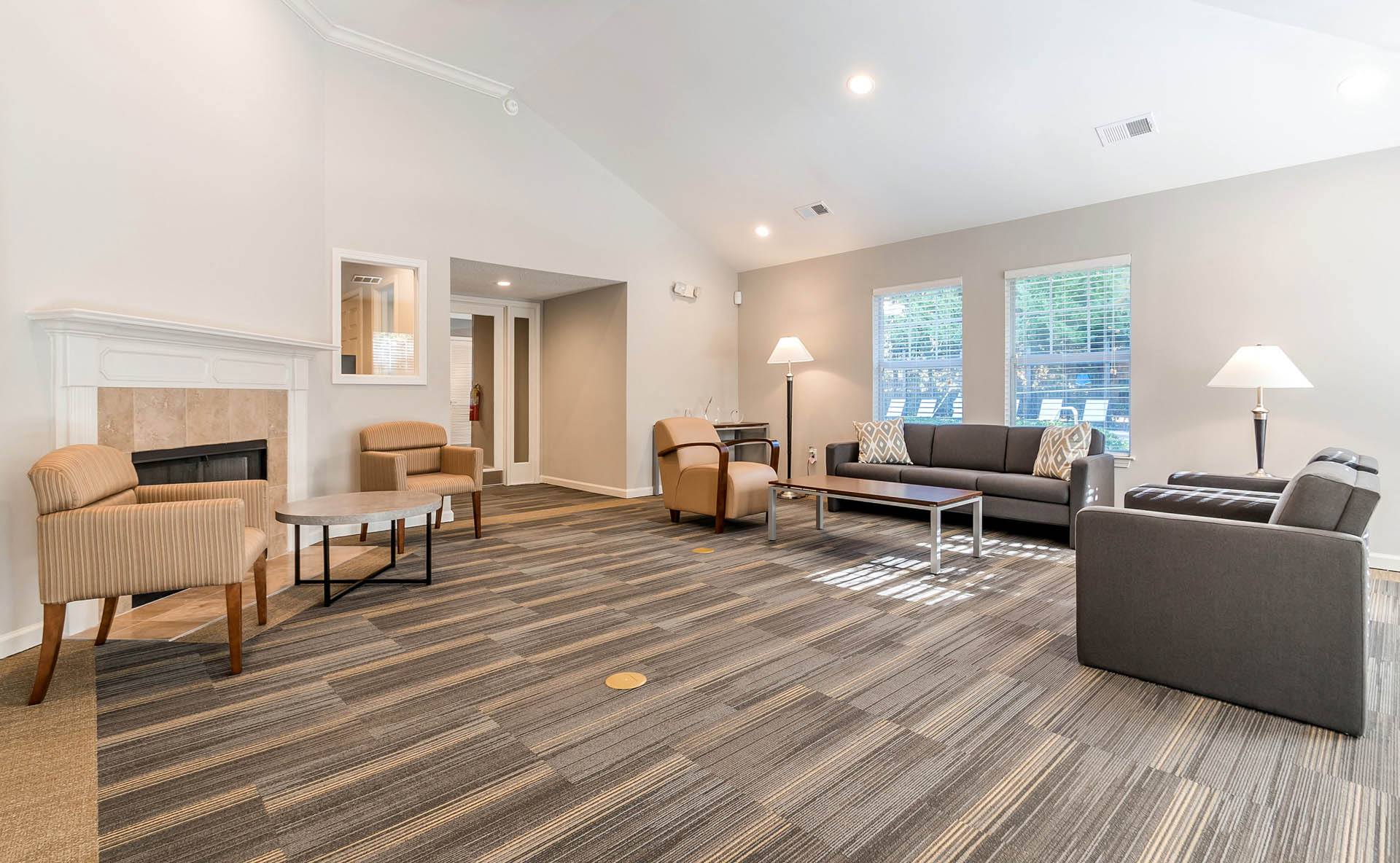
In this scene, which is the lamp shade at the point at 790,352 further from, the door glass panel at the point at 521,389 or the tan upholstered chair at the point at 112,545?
the tan upholstered chair at the point at 112,545

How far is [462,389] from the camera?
24.7 ft

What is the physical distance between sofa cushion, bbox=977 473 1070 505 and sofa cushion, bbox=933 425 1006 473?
15.6 inches

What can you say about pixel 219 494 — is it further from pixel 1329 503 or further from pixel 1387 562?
pixel 1387 562

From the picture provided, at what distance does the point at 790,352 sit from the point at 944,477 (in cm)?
201

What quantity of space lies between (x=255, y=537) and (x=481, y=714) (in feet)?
4.79

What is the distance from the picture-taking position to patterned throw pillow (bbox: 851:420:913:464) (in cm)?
600

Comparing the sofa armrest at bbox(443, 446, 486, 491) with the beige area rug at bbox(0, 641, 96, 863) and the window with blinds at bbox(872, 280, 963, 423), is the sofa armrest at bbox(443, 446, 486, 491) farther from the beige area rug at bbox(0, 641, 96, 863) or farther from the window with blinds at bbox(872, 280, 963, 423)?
the window with blinds at bbox(872, 280, 963, 423)

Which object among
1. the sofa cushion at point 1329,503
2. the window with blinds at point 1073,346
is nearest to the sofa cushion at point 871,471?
the window with blinds at point 1073,346

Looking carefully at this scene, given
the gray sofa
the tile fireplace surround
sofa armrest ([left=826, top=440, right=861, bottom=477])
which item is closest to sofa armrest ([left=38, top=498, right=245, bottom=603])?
the tile fireplace surround

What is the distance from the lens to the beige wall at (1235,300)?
4023 mm

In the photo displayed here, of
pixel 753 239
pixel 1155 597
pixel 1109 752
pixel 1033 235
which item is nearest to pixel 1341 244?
pixel 1033 235

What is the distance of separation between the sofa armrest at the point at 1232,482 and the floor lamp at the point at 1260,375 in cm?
13

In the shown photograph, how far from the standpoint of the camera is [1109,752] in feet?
6.35

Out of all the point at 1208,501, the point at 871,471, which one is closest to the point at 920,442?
the point at 871,471
